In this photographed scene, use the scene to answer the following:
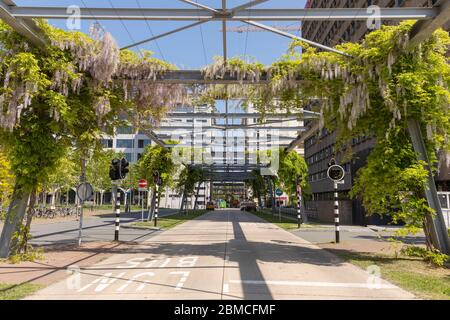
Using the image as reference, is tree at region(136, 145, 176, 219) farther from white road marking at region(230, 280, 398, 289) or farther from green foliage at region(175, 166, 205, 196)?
white road marking at region(230, 280, 398, 289)

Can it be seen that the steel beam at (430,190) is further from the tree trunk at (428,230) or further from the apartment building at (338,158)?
the apartment building at (338,158)

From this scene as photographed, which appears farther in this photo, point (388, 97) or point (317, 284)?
point (388, 97)

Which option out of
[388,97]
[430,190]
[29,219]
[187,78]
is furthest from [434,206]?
[29,219]

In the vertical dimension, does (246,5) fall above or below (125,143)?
below

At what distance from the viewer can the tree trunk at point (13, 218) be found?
9.37 m

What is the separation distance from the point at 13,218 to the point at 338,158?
33.1 meters

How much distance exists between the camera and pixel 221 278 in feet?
24.0

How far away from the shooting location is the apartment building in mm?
26859

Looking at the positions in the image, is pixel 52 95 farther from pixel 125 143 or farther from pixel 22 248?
pixel 125 143

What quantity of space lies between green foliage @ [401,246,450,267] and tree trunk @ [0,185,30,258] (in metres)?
10.7

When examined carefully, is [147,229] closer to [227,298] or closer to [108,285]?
[108,285]

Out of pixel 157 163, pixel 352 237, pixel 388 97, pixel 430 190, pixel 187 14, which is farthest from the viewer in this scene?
pixel 157 163

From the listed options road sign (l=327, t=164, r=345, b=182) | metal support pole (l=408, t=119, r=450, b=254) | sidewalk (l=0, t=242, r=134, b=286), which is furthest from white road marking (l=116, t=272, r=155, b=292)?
road sign (l=327, t=164, r=345, b=182)
